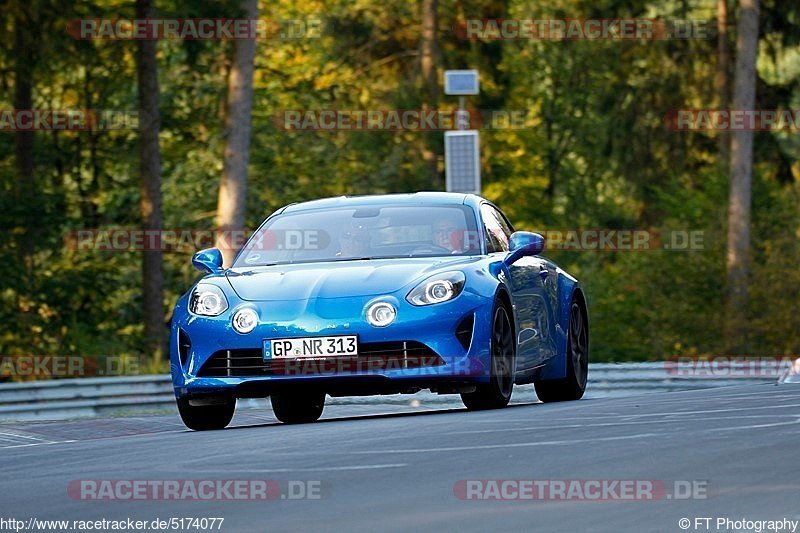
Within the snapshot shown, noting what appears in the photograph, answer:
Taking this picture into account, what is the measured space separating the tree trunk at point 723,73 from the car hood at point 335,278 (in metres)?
32.7

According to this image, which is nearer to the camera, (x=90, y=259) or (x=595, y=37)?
(x=90, y=259)

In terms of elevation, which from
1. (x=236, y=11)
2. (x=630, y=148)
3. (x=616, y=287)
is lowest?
(x=616, y=287)

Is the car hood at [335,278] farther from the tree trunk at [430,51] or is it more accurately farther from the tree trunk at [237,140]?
the tree trunk at [430,51]

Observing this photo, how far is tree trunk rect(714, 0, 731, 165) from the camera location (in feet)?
145

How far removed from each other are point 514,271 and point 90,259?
30198mm

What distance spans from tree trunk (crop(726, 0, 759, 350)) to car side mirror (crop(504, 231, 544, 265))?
83.9ft

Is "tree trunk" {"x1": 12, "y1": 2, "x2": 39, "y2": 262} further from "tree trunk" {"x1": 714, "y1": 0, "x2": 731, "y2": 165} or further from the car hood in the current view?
the car hood

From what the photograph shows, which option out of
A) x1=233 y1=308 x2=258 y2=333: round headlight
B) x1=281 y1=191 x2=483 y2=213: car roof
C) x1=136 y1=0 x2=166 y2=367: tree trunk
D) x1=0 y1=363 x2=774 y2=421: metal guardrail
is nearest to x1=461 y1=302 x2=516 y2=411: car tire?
x1=281 y1=191 x2=483 y2=213: car roof

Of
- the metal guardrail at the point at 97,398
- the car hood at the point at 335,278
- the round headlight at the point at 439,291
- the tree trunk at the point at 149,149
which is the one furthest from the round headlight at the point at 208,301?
the tree trunk at the point at 149,149

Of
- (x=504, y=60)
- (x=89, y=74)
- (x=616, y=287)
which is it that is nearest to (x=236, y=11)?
(x=89, y=74)

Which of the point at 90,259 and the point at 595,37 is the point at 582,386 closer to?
the point at 90,259

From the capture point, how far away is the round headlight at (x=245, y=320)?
39.8 ft

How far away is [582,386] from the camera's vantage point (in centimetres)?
1538

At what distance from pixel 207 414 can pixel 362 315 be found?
5.25ft
